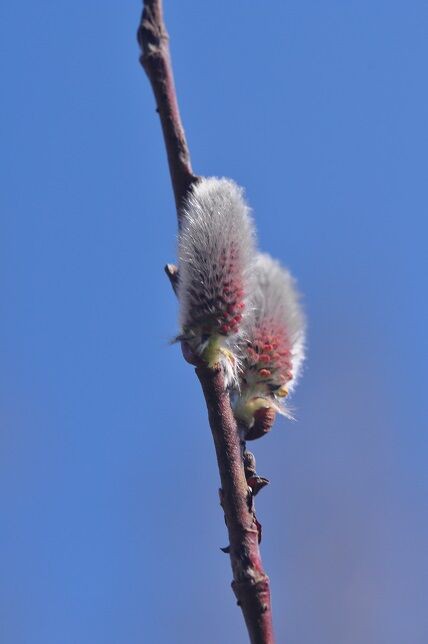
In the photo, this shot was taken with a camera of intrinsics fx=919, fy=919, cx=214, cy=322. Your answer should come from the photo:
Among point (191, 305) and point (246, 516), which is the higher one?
point (191, 305)

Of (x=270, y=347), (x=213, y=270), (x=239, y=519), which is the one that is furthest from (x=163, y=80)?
(x=239, y=519)

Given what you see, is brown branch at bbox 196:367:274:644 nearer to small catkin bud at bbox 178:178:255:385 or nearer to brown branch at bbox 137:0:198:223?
small catkin bud at bbox 178:178:255:385

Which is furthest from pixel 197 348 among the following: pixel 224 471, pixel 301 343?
pixel 301 343

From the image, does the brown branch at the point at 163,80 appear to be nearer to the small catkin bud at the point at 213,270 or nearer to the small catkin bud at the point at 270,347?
the small catkin bud at the point at 213,270

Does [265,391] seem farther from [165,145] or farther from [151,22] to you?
[151,22]

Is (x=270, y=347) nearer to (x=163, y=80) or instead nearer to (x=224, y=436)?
(x=224, y=436)

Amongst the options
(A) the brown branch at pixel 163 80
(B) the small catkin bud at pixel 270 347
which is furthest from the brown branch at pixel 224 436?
(B) the small catkin bud at pixel 270 347
